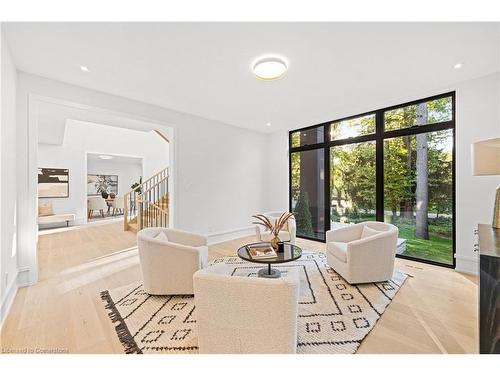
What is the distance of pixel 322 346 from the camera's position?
5.65 ft

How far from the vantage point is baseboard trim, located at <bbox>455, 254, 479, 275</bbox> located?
120 inches

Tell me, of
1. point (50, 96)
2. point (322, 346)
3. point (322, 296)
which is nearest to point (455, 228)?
point (322, 296)

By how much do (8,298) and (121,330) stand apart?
139cm

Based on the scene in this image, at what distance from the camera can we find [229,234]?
5207mm

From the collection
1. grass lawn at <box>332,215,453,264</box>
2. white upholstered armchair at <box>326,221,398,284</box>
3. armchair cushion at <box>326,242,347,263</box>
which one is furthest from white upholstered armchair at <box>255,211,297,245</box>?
grass lawn at <box>332,215,453,264</box>

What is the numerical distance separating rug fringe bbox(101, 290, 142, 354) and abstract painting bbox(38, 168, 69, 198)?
6642mm

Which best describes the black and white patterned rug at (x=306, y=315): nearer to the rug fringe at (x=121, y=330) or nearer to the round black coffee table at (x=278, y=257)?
the rug fringe at (x=121, y=330)

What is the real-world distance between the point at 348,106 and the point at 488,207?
2.42 metres

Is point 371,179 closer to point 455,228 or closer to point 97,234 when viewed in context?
point 455,228

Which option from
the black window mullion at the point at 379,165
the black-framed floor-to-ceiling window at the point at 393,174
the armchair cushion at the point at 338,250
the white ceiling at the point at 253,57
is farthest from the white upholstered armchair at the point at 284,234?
the white ceiling at the point at 253,57

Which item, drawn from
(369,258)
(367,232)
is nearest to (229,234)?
(367,232)

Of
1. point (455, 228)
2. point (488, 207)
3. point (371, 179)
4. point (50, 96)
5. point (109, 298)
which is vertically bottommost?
point (109, 298)
